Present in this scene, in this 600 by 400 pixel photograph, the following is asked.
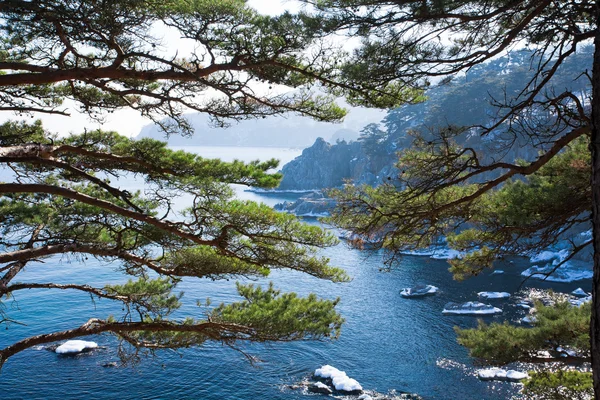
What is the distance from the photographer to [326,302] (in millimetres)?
6027

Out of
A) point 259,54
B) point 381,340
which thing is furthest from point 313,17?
point 381,340

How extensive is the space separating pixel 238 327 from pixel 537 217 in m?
3.60

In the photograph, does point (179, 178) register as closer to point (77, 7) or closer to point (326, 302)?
point (77, 7)

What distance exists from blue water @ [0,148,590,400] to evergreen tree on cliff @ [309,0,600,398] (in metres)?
6.22

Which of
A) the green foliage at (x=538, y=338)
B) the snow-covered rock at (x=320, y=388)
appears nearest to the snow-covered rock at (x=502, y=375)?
the snow-covered rock at (x=320, y=388)

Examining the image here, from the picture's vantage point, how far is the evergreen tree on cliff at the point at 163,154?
400 centimetres

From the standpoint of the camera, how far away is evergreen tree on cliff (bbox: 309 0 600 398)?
3.38 meters

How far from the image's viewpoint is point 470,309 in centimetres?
1630

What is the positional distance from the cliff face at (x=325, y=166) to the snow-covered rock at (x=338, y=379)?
33.7 metres

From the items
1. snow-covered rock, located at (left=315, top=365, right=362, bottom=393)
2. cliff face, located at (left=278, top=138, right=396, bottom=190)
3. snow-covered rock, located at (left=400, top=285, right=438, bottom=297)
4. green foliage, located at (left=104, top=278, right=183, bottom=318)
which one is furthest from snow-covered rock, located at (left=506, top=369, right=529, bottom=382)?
cliff face, located at (left=278, top=138, right=396, bottom=190)

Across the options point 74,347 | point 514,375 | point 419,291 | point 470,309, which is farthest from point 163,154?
point 419,291

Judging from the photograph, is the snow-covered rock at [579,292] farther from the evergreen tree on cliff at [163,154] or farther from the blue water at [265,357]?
the evergreen tree on cliff at [163,154]

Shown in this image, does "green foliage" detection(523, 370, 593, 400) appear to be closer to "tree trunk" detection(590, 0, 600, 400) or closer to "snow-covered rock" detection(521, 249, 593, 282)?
"tree trunk" detection(590, 0, 600, 400)

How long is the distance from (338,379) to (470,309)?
23.6 feet
